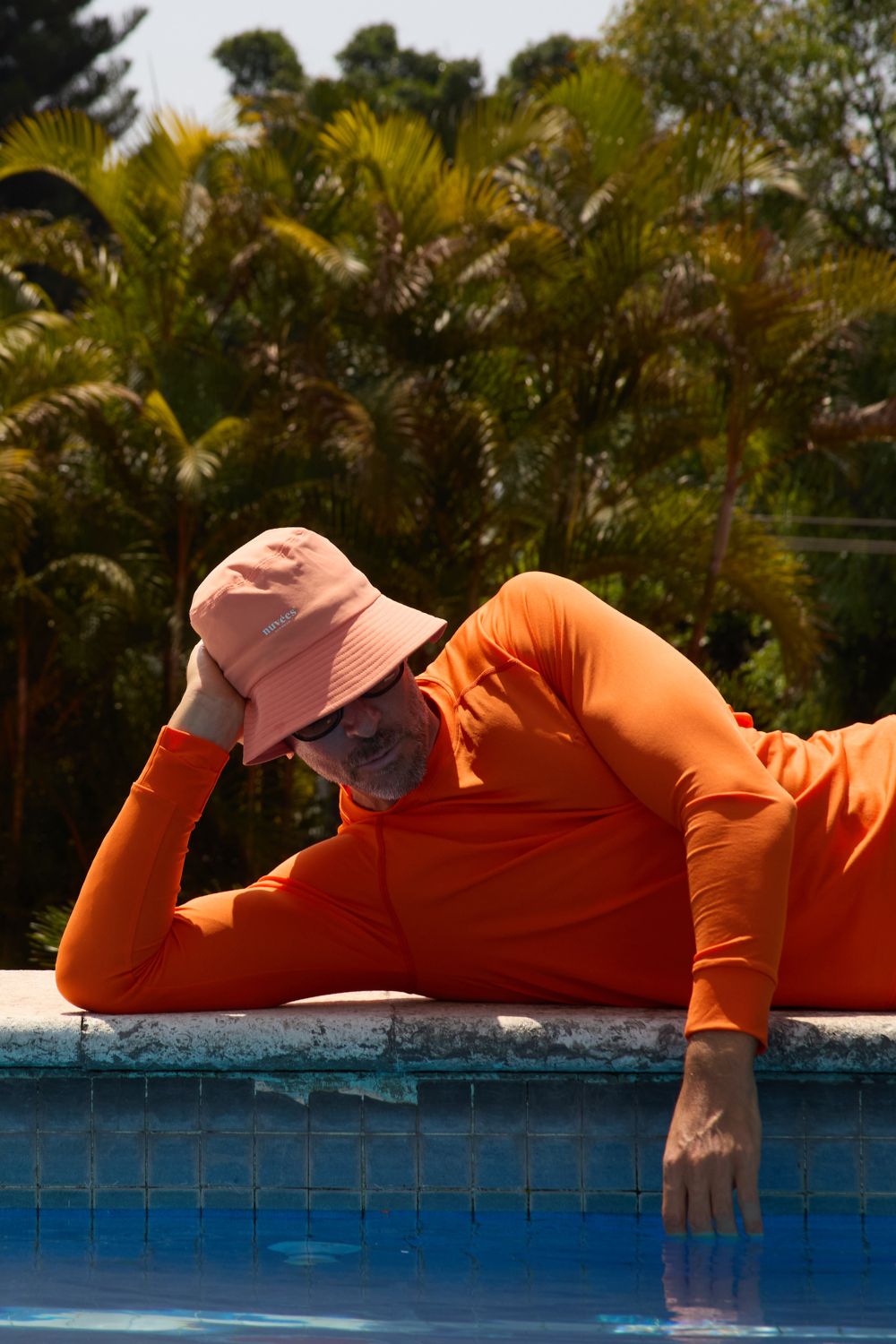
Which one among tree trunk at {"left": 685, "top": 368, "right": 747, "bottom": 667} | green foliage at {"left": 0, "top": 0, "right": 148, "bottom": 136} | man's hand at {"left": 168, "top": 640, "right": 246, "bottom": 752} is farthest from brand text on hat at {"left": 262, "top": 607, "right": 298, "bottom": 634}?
green foliage at {"left": 0, "top": 0, "right": 148, "bottom": 136}

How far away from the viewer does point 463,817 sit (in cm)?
256

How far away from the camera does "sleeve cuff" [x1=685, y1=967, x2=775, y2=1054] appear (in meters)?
2.13

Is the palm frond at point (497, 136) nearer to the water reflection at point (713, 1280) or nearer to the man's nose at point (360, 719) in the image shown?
the man's nose at point (360, 719)

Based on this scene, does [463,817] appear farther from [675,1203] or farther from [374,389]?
[374,389]

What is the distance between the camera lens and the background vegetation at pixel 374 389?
9.91 m

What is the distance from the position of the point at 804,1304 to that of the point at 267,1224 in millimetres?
910

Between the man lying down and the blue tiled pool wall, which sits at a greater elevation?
the man lying down

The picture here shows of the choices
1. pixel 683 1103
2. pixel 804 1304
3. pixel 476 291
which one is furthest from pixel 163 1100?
pixel 476 291

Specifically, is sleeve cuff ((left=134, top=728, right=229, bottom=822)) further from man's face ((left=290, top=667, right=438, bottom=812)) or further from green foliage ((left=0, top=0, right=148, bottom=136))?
green foliage ((left=0, top=0, right=148, bottom=136))

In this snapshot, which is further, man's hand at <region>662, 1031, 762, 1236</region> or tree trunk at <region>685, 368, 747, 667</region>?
→ tree trunk at <region>685, 368, 747, 667</region>

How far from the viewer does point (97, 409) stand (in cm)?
957

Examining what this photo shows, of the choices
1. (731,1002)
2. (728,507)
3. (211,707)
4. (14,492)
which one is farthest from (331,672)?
(728,507)

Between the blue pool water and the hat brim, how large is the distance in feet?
2.56

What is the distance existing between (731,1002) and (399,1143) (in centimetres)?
72
